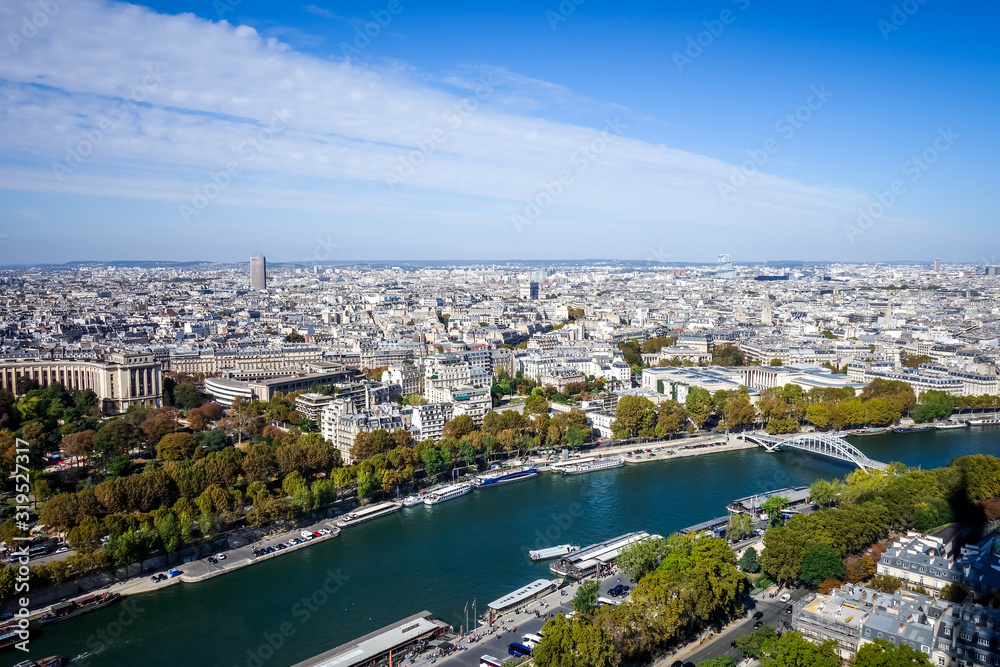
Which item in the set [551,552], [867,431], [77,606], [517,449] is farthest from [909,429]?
[77,606]

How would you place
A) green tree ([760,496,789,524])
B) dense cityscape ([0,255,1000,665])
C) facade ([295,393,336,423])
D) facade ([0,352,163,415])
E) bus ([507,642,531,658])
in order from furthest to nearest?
facade ([0,352,163,415])
facade ([295,393,336,423])
green tree ([760,496,789,524])
dense cityscape ([0,255,1000,665])
bus ([507,642,531,658])

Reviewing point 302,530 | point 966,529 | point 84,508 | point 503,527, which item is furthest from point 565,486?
point 84,508

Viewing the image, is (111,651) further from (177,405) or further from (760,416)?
(760,416)

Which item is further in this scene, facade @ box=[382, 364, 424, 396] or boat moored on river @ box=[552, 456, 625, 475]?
facade @ box=[382, 364, 424, 396]

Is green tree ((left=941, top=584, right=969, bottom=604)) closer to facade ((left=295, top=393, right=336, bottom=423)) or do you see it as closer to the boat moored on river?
the boat moored on river

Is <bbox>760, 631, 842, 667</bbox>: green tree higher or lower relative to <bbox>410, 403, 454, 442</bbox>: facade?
lower

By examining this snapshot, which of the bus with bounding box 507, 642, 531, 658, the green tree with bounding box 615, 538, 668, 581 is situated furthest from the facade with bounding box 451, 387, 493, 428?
the bus with bounding box 507, 642, 531, 658
